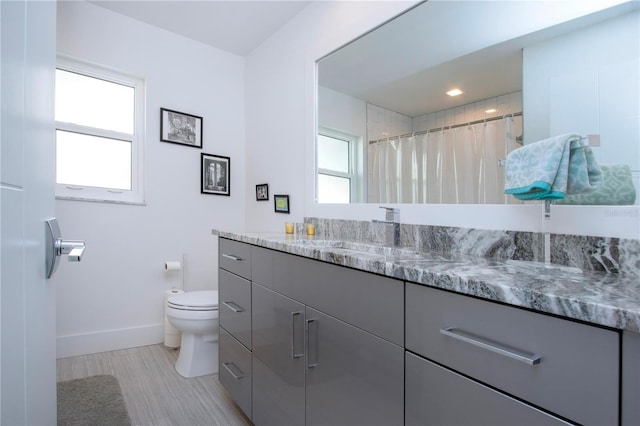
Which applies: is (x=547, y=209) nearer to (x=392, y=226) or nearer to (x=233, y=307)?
(x=392, y=226)

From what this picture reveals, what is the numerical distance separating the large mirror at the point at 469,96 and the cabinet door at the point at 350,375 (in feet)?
2.56

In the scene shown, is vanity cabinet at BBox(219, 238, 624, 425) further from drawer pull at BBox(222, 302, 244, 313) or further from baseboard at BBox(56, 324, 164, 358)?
baseboard at BBox(56, 324, 164, 358)

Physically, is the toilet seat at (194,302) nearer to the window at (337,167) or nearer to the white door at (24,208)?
the window at (337,167)

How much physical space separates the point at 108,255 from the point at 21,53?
251 cm

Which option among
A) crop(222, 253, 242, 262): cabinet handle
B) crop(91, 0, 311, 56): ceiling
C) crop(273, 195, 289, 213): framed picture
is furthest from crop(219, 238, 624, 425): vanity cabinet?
crop(91, 0, 311, 56): ceiling

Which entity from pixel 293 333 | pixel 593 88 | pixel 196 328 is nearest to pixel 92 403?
pixel 196 328

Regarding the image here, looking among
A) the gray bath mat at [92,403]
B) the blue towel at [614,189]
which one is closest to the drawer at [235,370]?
the gray bath mat at [92,403]

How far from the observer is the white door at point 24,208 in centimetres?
39

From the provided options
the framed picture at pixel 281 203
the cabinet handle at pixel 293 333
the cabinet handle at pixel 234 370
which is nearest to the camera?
the cabinet handle at pixel 293 333

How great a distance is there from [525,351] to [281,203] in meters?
2.11

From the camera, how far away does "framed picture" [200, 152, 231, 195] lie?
303 centimetres

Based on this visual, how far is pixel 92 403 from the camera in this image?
6.09 feet

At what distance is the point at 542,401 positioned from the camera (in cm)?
64

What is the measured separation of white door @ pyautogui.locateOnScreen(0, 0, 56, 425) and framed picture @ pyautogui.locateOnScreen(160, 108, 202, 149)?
2264 mm
